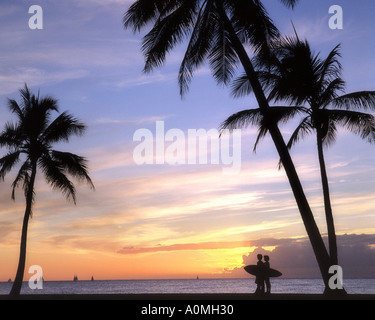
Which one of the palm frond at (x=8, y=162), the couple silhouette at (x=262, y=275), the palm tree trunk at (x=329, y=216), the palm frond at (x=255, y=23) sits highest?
the palm frond at (x=255, y=23)

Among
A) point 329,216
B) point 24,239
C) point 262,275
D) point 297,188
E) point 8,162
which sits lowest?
point 262,275

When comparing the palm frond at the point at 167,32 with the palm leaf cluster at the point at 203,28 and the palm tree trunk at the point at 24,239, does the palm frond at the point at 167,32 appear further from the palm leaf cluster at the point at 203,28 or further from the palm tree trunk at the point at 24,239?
the palm tree trunk at the point at 24,239

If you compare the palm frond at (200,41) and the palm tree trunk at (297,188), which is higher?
the palm frond at (200,41)

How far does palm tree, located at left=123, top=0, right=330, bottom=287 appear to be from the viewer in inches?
563

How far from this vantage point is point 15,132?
21578 millimetres

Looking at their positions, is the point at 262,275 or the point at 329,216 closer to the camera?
the point at 262,275

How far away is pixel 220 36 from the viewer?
51.8 feet

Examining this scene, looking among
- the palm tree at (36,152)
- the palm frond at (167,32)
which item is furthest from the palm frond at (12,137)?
the palm frond at (167,32)

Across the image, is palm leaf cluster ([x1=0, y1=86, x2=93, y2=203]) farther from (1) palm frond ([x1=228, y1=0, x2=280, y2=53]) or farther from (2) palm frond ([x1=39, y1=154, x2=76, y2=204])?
(1) palm frond ([x1=228, y1=0, x2=280, y2=53])

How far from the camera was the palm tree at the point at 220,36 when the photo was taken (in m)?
14.3

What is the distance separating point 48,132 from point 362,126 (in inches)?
535

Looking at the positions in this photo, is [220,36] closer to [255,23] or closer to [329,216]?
[255,23]

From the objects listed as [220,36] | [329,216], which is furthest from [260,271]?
[220,36]
